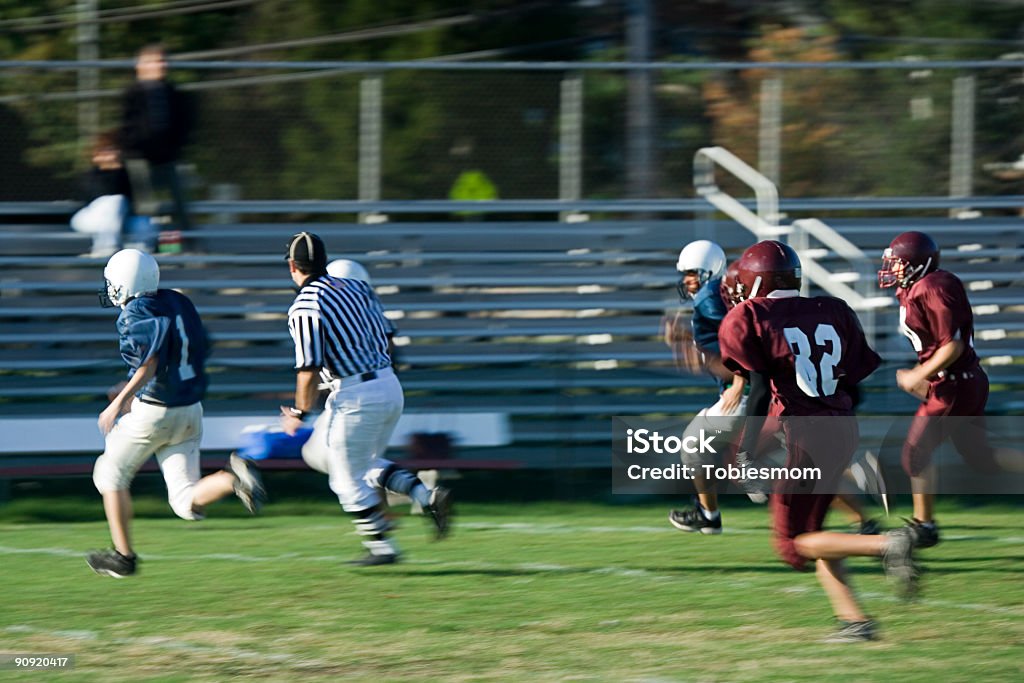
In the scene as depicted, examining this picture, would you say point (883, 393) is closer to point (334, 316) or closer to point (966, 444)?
point (966, 444)

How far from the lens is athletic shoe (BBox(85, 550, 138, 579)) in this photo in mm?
7957

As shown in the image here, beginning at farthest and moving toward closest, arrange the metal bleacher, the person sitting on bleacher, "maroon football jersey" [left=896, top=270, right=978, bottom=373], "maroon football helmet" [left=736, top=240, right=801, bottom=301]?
the person sitting on bleacher → the metal bleacher → "maroon football jersey" [left=896, top=270, right=978, bottom=373] → "maroon football helmet" [left=736, top=240, right=801, bottom=301]

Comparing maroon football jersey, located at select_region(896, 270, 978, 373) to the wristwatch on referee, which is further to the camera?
maroon football jersey, located at select_region(896, 270, 978, 373)

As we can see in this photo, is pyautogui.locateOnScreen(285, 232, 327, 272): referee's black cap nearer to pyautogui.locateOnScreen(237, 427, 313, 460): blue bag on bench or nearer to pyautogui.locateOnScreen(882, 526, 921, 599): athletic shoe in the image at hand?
pyautogui.locateOnScreen(237, 427, 313, 460): blue bag on bench

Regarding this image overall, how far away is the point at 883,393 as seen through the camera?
11.7 metres

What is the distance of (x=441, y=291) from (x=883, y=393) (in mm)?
3835

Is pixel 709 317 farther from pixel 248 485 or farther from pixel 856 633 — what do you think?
pixel 856 633

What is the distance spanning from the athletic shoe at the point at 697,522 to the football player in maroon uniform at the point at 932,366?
1.23 m

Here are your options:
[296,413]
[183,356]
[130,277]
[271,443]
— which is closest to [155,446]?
[183,356]

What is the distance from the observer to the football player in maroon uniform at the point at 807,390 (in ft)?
21.5

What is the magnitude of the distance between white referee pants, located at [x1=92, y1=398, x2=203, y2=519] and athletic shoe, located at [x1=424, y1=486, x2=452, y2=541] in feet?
4.05

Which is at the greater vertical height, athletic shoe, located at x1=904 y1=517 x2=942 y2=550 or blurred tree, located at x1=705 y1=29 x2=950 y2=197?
blurred tree, located at x1=705 y1=29 x2=950 y2=197

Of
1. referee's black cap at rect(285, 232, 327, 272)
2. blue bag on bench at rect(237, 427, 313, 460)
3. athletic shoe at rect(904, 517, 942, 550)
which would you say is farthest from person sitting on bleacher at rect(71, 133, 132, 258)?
athletic shoe at rect(904, 517, 942, 550)

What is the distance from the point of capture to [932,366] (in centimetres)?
821
